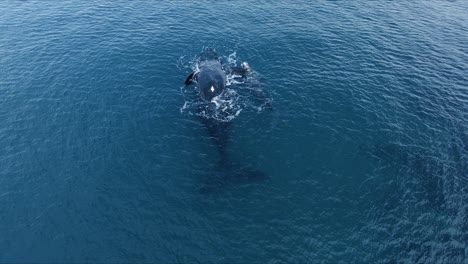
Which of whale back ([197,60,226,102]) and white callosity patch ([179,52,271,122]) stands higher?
whale back ([197,60,226,102])

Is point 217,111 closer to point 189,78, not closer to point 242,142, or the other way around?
point 242,142

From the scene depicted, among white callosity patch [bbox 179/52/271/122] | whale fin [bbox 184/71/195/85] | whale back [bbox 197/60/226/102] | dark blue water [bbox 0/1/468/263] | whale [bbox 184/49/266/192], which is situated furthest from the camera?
whale fin [bbox 184/71/195/85]

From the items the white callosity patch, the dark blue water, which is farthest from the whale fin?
the dark blue water

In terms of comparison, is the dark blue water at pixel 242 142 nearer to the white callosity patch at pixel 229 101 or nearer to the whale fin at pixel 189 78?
the white callosity patch at pixel 229 101

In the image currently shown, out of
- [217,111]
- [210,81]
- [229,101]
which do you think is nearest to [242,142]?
[217,111]

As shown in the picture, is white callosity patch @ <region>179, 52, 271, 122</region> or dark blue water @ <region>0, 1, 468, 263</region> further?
white callosity patch @ <region>179, 52, 271, 122</region>

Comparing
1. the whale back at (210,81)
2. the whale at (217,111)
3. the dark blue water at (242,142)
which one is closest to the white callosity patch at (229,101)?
the whale at (217,111)

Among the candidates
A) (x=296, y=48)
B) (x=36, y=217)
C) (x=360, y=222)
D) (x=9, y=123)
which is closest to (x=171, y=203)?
(x=36, y=217)

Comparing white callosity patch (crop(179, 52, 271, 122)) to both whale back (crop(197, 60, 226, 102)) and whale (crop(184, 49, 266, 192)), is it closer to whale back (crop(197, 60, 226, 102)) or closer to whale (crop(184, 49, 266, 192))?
whale (crop(184, 49, 266, 192))
